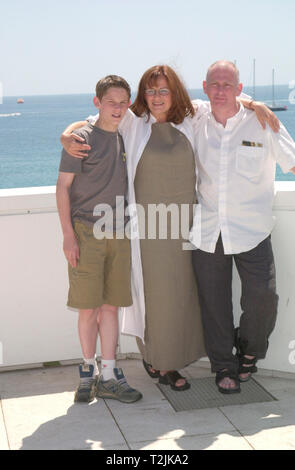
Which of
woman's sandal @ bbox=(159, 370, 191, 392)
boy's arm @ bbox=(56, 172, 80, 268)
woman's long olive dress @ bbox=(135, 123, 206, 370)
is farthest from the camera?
woman's sandal @ bbox=(159, 370, 191, 392)

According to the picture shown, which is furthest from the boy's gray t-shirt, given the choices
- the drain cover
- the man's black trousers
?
the drain cover

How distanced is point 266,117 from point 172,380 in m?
1.31

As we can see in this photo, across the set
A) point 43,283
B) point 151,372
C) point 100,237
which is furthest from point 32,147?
point 100,237

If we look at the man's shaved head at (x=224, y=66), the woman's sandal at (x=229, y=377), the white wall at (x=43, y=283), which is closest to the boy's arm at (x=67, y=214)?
the white wall at (x=43, y=283)

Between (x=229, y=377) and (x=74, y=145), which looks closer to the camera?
(x=74, y=145)

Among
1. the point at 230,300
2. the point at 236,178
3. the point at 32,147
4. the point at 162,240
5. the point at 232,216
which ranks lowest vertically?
the point at 32,147

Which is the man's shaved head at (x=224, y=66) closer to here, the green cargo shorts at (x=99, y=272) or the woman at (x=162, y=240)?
the woman at (x=162, y=240)

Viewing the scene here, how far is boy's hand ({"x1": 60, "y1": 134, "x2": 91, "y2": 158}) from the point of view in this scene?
2.99 m

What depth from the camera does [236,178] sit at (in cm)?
315

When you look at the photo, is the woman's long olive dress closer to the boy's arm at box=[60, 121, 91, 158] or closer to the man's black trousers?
the man's black trousers

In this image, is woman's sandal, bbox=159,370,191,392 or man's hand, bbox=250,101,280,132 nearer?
man's hand, bbox=250,101,280,132

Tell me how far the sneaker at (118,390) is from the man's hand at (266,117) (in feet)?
4.38

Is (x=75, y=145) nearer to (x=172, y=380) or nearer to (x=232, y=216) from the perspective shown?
(x=232, y=216)

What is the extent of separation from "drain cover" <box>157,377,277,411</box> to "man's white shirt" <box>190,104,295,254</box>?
0.68 meters
